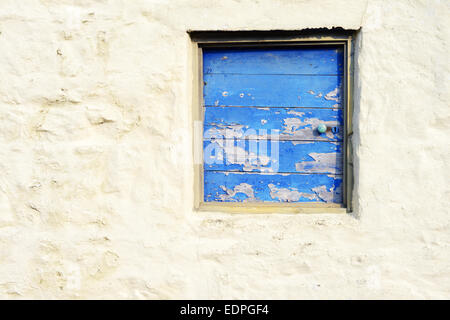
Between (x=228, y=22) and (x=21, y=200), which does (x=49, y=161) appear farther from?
(x=228, y=22)

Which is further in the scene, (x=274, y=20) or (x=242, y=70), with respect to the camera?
(x=242, y=70)

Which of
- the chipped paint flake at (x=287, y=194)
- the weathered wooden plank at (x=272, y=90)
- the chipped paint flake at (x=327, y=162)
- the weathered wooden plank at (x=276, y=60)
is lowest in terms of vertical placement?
the chipped paint flake at (x=287, y=194)

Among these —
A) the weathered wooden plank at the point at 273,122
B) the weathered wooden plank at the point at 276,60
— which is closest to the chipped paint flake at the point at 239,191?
the weathered wooden plank at the point at 273,122

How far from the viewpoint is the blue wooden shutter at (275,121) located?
5.97 ft

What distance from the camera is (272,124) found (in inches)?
72.2

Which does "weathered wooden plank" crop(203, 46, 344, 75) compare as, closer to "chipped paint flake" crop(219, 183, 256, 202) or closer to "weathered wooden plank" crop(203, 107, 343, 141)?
"weathered wooden plank" crop(203, 107, 343, 141)

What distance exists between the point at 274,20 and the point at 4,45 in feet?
4.28

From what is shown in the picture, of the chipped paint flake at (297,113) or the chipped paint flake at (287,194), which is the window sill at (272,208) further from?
the chipped paint flake at (297,113)

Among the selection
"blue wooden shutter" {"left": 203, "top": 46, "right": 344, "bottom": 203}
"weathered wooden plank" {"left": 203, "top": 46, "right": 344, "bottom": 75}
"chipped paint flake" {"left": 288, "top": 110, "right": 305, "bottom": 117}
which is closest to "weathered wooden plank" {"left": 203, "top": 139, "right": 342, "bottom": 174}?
"blue wooden shutter" {"left": 203, "top": 46, "right": 344, "bottom": 203}

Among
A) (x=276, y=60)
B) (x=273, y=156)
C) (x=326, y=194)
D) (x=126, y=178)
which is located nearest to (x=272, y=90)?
(x=276, y=60)

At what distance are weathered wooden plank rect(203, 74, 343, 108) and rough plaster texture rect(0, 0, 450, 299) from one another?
0.13 meters

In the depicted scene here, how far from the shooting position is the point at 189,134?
180 centimetres

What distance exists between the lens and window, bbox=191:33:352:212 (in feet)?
5.96

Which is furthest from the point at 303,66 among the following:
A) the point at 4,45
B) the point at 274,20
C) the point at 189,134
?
the point at 4,45
